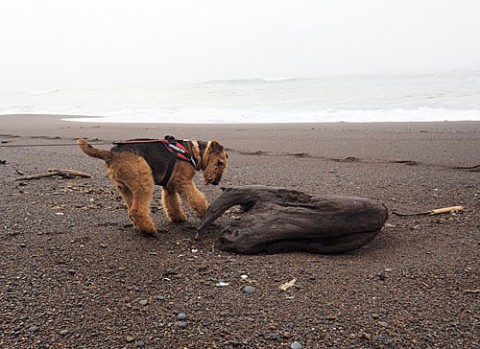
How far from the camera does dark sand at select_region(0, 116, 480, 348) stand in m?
2.32

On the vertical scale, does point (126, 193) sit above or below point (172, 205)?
above

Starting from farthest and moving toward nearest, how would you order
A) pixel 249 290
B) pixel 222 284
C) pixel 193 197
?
pixel 193 197
pixel 222 284
pixel 249 290

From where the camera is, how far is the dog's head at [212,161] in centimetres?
439

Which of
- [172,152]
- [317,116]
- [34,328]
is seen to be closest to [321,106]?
[317,116]

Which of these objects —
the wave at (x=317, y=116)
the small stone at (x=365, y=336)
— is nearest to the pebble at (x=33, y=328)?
the small stone at (x=365, y=336)

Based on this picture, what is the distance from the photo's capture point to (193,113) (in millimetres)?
21859

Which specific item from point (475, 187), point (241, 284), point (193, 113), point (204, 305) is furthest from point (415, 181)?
point (193, 113)

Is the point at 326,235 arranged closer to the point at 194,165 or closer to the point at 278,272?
the point at 278,272

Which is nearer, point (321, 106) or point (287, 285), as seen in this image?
point (287, 285)

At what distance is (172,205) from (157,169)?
53cm

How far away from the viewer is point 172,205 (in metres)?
4.46

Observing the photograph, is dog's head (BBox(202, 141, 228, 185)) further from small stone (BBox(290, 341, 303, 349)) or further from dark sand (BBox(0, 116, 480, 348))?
small stone (BBox(290, 341, 303, 349))

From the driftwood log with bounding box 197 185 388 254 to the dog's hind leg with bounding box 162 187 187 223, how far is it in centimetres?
97

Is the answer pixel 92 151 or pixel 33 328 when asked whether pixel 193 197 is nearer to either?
pixel 92 151
